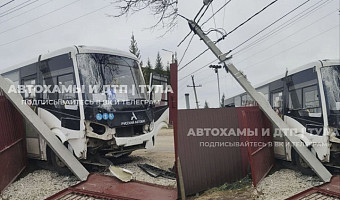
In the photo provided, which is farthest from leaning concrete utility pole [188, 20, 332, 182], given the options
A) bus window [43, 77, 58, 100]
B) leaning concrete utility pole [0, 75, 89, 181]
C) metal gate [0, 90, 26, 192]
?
metal gate [0, 90, 26, 192]

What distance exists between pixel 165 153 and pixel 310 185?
1.55 meters

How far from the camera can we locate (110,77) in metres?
2.87

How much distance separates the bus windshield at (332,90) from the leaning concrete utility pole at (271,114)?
0.30 metres

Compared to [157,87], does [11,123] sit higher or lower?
lower

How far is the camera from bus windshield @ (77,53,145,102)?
2.79m

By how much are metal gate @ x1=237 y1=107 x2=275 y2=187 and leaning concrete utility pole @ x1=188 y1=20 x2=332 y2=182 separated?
0.14m

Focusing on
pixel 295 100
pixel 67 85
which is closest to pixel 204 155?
pixel 295 100

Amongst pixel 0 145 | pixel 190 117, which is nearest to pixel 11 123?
pixel 0 145

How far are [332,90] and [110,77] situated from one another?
2.05 m

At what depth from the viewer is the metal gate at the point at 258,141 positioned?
8.52 ft

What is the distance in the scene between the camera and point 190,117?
150 inches

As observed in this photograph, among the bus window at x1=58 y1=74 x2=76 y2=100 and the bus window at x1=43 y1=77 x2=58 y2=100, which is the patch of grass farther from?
the bus window at x1=43 y1=77 x2=58 y2=100

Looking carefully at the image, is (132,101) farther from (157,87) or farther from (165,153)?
(165,153)

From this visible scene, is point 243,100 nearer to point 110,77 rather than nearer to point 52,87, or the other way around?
point 110,77
